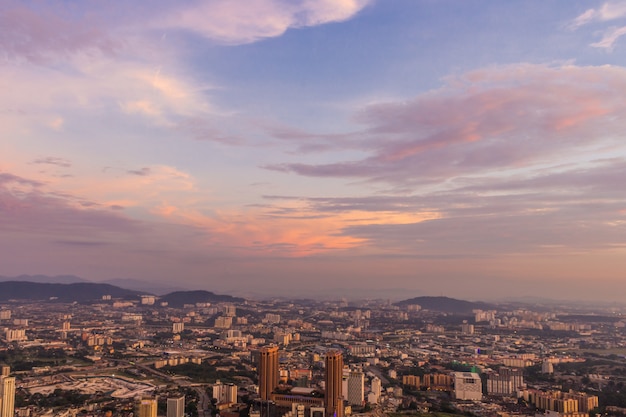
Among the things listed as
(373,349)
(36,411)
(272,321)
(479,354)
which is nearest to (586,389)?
(479,354)

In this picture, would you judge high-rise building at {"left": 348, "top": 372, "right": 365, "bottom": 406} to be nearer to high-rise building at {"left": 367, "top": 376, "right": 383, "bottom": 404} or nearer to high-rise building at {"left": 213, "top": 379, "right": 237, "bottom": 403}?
high-rise building at {"left": 367, "top": 376, "right": 383, "bottom": 404}

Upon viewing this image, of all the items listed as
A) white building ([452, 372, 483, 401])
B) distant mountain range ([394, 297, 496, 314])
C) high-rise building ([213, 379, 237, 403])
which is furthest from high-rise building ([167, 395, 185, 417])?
distant mountain range ([394, 297, 496, 314])

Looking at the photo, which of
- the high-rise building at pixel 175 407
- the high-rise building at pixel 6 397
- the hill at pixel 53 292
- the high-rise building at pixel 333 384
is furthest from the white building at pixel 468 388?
the hill at pixel 53 292

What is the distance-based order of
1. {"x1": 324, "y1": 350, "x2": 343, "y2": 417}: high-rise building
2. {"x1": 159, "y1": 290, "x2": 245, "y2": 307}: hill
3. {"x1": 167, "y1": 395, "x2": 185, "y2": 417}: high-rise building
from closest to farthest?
1. {"x1": 167, "y1": 395, "x2": 185, "y2": 417}: high-rise building
2. {"x1": 324, "y1": 350, "x2": 343, "y2": 417}: high-rise building
3. {"x1": 159, "y1": 290, "x2": 245, "y2": 307}: hill

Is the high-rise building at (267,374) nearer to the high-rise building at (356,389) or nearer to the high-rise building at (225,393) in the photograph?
the high-rise building at (225,393)

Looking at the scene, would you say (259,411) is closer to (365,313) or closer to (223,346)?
(223,346)

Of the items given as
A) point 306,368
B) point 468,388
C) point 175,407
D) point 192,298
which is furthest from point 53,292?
point 468,388
